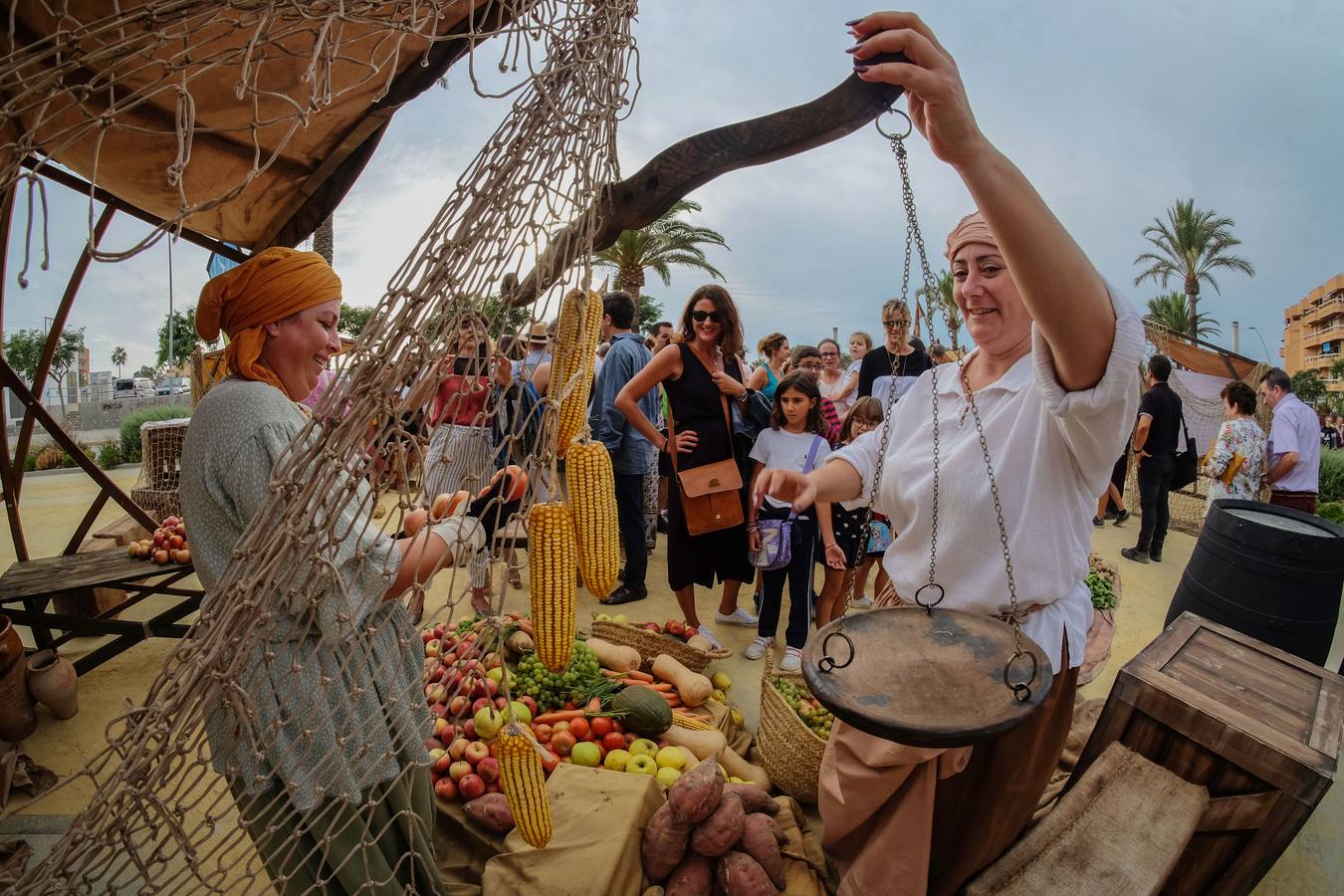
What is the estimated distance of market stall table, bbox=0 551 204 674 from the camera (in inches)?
146

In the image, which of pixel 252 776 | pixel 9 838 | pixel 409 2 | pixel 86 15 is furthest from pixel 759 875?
pixel 86 15

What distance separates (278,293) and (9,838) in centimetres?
274

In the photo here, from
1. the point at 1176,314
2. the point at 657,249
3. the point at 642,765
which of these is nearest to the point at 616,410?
the point at 642,765

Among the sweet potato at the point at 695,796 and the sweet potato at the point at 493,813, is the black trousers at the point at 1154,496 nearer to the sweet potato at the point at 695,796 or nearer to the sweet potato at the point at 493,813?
the sweet potato at the point at 695,796

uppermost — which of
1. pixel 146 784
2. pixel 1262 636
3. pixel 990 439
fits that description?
A: pixel 990 439

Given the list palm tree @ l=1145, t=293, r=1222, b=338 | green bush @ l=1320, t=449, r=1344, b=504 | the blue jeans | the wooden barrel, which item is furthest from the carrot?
palm tree @ l=1145, t=293, r=1222, b=338

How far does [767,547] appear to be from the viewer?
14.1 ft

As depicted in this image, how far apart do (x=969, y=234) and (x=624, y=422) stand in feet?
11.6

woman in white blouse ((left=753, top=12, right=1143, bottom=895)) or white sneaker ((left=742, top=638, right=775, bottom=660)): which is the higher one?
woman in white blouse ((left=753, top=12, right=1143, bottom=895))

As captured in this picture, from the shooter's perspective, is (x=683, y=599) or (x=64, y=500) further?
(x=64, y=500)

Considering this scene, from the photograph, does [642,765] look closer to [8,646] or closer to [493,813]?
[493,813]

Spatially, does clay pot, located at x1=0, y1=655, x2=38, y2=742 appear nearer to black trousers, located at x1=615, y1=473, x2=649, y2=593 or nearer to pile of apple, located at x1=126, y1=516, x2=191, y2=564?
pile of apple, located at x1=126, y1=516, x2=191, y2=564

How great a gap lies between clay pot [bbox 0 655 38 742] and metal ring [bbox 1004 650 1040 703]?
14.8 feet

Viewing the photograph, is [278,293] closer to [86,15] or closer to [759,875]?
[86,15]
